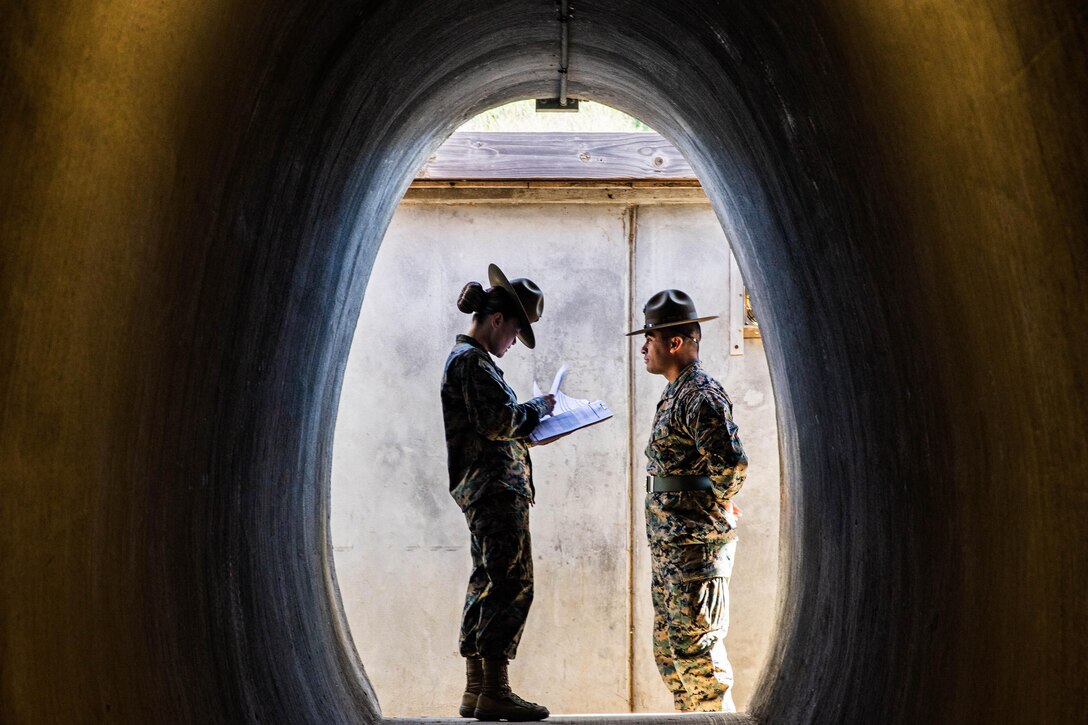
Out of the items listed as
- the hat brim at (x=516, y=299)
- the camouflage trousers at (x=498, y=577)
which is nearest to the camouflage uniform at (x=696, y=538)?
the hat brim at (x=516, y=299)

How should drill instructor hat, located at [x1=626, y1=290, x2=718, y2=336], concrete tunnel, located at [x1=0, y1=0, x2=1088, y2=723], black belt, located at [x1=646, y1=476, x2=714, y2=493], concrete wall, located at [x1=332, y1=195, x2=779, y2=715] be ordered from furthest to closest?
concrete wall, located at [x1=332, y1=195, x2=779, y2=715] → drill instructor hat, located at [x1=626, y1=290, x2=718, y2=336] → black belt, located at [x1=646, y1=476, x2=714, y2=493] → concrete tunnel, located at [x1=0, y1=0, x2=1088, y2=723]

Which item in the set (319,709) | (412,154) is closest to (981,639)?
(319,709)

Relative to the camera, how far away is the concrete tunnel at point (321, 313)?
173 centimetres

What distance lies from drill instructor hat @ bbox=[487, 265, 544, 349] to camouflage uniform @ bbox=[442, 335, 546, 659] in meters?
0.39

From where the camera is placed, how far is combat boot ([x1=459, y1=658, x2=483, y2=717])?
191 inches

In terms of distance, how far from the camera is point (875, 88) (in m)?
2.27

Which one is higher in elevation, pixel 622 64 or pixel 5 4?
pixel 622 64

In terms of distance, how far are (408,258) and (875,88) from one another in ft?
21.3

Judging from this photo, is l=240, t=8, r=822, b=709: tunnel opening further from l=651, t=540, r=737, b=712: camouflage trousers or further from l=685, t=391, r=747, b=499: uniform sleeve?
l=651, t=540, r=737, b=712: camouflage trousers

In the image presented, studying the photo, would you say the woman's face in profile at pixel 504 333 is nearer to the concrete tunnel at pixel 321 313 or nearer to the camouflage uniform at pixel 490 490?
the camouflage uniform at pixel 490 490

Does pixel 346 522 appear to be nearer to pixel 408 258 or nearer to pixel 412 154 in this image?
pixel 408 258

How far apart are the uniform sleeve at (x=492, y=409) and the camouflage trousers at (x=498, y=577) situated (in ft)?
0.96

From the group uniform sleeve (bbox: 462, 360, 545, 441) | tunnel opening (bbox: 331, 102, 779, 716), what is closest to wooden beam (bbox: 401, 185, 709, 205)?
tunnel opening (bbox: 331, 102, 779, 716)

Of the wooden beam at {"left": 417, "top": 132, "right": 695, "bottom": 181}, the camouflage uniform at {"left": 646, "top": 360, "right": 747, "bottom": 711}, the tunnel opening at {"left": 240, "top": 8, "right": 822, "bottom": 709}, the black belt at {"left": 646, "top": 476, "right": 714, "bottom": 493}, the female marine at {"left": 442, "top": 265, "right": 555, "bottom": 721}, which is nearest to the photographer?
the tunnel opening at {"left": 240, "top": 8, "right": 822, "bottom": 709}
